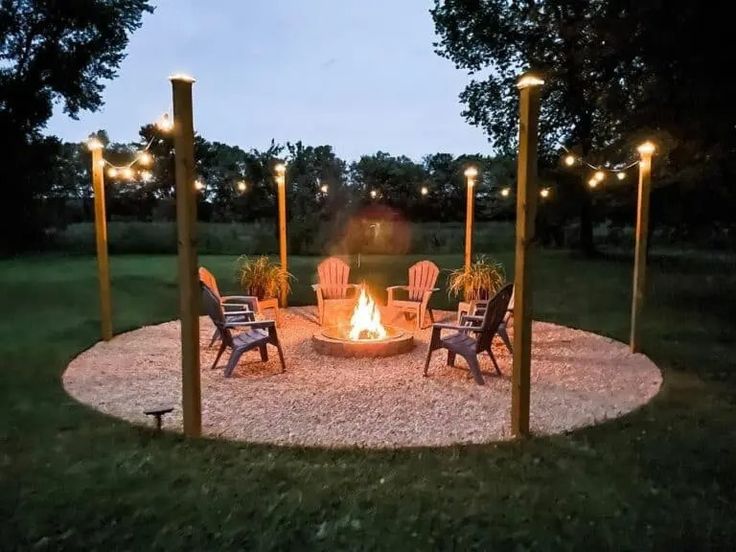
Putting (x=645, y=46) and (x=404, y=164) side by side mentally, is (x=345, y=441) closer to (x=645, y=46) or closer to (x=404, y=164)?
(x=645, y=46)

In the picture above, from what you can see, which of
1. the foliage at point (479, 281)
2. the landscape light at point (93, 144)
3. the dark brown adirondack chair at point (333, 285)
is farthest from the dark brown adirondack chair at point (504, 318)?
the landscape light at point (93, 144)

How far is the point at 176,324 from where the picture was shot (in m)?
7.86

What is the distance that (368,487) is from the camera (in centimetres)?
301

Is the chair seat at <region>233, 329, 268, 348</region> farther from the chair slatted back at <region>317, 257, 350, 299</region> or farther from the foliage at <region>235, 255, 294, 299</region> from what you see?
the chair slatted back at <region>317, 257, 350, 299</region>

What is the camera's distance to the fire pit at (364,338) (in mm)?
5898

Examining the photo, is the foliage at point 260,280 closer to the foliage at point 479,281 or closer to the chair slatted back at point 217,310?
the chair slatted back at point 217,310

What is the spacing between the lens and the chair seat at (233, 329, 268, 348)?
5259 mm

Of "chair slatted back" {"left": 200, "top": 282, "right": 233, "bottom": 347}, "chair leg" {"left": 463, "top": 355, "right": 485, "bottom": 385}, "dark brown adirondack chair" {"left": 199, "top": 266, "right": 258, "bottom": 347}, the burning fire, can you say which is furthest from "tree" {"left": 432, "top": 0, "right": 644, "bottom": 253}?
"chair slatted back" {"left": 200, "top": 282, "right": 233, "bottom": 347}

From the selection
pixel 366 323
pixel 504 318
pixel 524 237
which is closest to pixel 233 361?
pixel 366 323

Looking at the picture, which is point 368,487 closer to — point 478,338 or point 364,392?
point 364,392

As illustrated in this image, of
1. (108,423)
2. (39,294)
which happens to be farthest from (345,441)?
(39,294)

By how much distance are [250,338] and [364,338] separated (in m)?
1.21

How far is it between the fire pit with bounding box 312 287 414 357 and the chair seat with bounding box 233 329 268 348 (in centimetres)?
71

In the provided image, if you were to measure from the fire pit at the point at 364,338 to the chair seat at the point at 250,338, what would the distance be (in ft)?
2.31
